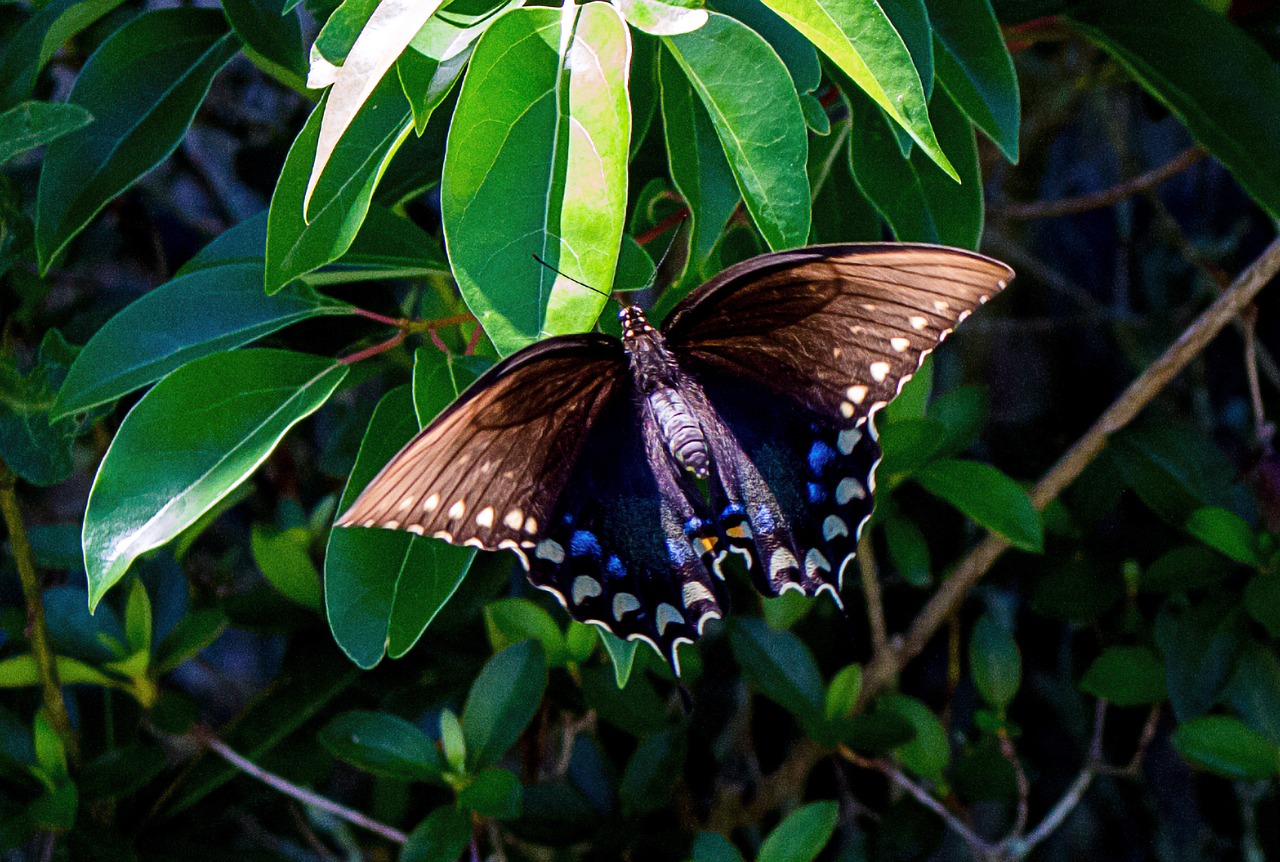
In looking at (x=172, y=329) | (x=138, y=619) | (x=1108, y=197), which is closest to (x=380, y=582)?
(x=172, y=329)

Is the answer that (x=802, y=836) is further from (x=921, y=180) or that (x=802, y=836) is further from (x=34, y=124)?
(x=34, y=124)

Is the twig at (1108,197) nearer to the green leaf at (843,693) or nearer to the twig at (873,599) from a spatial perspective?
the twig at (873,599)

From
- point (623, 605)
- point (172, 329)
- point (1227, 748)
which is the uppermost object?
point (172, 329)

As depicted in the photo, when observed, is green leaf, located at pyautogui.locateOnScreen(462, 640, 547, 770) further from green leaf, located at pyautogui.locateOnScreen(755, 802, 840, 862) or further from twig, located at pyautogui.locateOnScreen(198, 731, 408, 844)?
green leaf, located at pyautogui.locateOnScreen(755, 802, 840, 862)

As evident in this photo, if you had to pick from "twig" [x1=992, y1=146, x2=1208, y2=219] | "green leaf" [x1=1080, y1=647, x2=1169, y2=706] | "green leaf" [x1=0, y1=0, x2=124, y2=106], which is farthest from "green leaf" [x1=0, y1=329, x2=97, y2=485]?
"twig" [x1=992, y1=146, x2=1208, y2=219]

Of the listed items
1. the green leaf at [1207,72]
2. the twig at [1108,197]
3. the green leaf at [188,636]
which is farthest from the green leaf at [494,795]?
the twig at [1108,197]

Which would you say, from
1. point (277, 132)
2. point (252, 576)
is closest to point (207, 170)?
point (277, 132)
